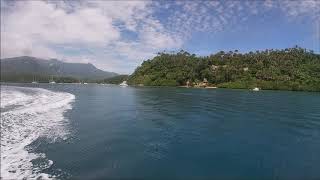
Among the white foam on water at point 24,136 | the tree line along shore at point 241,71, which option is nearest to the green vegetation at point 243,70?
the tree line along shore at point 241,71

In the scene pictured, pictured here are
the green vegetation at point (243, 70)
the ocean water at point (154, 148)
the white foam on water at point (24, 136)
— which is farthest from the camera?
the green vegetation at point (243, 70)

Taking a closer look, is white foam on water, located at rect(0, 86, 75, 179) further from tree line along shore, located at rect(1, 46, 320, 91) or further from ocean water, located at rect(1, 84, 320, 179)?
tree line along shore, located at rect(1, 46, 320, 91)

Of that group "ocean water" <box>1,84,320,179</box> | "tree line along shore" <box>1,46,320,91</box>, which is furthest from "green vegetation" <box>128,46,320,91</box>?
"ocean water" <box>1,84,320,179</box>

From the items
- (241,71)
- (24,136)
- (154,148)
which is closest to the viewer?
(154,148)

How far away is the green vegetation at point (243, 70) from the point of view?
4963 inches

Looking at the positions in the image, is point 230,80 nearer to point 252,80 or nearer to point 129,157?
point 252,80

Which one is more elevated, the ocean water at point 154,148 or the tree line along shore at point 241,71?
the tree line along shore at point 241,71

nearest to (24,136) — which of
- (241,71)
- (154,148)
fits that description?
(154,148)

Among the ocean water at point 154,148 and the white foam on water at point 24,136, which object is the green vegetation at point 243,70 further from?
the white foam on water at point 24,136

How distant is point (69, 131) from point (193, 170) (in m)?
11.2

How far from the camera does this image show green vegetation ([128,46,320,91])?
12606cm

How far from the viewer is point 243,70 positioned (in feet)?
479

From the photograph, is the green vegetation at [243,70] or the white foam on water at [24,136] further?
the green vegetation at [243,70]

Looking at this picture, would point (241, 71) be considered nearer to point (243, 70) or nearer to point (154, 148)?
point (243, 70)
